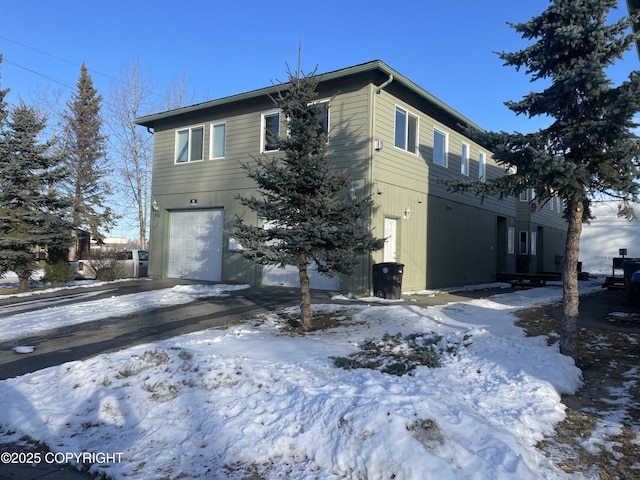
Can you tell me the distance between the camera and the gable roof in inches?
472

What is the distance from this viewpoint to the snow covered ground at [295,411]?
3.51m

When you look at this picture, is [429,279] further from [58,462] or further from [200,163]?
[58,462]

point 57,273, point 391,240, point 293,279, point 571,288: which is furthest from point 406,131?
point 57,273

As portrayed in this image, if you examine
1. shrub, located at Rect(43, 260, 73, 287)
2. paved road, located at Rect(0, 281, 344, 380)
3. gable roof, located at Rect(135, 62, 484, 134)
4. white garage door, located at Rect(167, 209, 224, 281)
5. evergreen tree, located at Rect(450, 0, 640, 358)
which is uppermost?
gable roof, located at Rect(135, 62, 484, 134)

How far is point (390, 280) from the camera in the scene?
38.5 feet

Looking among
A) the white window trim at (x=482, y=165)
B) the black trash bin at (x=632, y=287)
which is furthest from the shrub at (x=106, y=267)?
the black trash bin at (x=632, y=287)

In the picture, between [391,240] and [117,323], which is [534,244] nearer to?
[391,240]

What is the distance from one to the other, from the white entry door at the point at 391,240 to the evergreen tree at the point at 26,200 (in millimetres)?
10644

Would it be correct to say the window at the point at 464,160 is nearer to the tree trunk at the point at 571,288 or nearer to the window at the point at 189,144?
the window at the point at 189,144

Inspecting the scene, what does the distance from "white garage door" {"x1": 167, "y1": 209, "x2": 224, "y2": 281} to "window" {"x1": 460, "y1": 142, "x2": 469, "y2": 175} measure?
369 inches

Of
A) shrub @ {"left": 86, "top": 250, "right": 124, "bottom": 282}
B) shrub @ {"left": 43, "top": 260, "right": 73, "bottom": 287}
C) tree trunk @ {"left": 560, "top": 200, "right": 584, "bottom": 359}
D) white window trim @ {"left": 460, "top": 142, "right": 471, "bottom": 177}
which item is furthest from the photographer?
white window trim @ {"left": 460, "top": 142, "right": 471, "bottom": 177}

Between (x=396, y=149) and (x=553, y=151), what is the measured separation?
731cm

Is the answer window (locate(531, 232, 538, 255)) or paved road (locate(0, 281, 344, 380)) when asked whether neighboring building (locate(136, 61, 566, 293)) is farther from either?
window (locate(531, 232, 538, 255))

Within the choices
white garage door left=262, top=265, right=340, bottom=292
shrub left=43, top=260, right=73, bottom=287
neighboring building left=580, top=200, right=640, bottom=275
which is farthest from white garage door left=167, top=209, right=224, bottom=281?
neighboring building left=580, top=200, right=640, bottom=275
